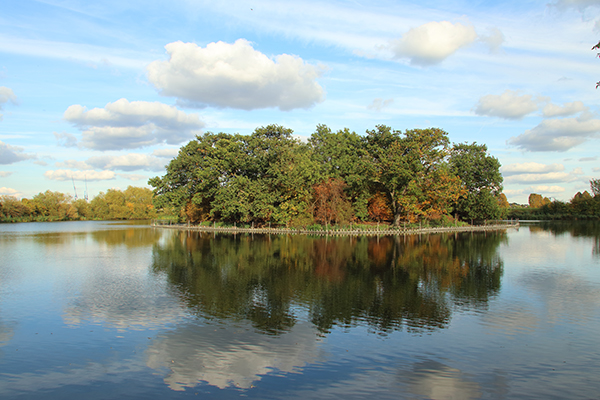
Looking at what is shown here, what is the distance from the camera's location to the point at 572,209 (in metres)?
107

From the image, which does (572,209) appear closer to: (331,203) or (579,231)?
(579,231)

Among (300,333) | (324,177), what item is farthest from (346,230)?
(300,333)

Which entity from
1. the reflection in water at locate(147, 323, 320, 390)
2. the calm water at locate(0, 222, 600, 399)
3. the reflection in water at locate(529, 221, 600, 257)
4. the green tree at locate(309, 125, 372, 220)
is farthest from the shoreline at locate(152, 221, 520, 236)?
the reflection in water at locate(147, 323, 320, 390)

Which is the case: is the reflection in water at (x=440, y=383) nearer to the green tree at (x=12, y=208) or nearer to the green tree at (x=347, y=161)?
the green tree at (x=347, y=161)

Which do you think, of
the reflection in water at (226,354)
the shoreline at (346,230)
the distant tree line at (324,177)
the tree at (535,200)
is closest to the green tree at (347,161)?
the distant tree line at (324,177)

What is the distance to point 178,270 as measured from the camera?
24328mm

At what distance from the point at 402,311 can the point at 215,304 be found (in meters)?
7.67

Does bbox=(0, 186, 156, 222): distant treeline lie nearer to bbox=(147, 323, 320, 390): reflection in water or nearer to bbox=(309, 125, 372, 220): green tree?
bbox=(309, 125, 372, 220): green tree

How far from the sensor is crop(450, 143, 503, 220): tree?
226ft

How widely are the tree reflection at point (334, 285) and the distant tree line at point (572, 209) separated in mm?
95144

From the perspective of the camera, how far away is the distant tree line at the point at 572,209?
103 meters

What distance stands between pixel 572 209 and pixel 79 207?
151837 millimetres

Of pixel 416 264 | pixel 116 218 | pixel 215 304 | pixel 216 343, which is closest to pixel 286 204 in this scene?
pixel 416 264

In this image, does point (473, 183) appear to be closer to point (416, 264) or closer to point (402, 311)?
point (416, 264)
